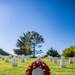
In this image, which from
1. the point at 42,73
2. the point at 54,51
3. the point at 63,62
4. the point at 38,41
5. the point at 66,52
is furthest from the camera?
the point at 38,41

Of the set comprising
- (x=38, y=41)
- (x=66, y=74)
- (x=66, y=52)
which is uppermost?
(x=38, y=41)

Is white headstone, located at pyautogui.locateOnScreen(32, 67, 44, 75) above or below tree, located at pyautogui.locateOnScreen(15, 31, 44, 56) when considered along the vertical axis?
below

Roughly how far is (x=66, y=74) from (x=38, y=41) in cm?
7030

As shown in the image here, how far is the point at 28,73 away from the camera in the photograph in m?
13.5

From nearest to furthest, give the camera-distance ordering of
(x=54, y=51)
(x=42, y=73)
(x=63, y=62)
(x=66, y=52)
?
(x=42, y=73)
(x=63, y=62)
(x=66, y=52)
(x=54, y=51)

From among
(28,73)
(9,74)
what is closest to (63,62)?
(9,74)

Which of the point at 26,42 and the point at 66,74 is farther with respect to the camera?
the point at 26,42

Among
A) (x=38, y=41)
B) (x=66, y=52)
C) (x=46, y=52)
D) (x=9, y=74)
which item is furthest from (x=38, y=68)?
(x=38, y=41)

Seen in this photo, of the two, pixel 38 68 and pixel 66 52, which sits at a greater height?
pixel 66 52

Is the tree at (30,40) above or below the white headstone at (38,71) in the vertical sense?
above

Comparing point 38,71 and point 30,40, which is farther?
point 30,40

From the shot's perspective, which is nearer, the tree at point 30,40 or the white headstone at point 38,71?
the white headstone at point 38,71

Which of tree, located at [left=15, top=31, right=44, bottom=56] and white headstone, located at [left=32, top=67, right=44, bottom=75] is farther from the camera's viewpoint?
tree, located at [left=15, top=31, right=44, bottom=56]

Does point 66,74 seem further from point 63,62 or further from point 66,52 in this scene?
point 66,52
